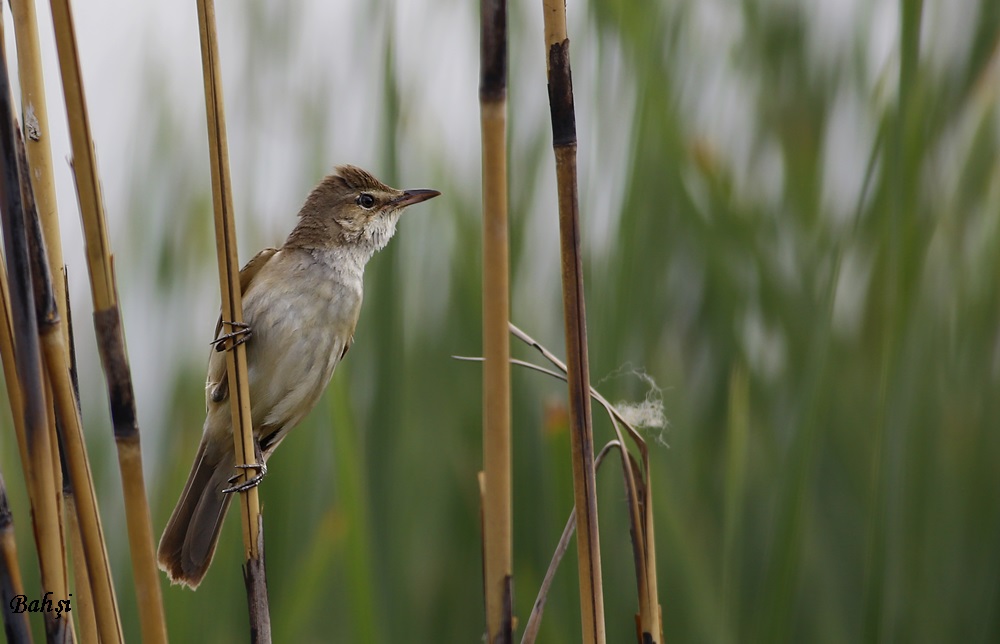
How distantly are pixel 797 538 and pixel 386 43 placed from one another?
1301 millimetres

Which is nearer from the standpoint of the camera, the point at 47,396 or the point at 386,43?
the point at 47,396

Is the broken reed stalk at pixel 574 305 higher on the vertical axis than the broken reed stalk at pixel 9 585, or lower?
higher

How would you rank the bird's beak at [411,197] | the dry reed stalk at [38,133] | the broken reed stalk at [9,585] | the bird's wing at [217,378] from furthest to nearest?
the bird's beak at [411,197] → the bird's wing at [217,378] → the dry reed stalk at [38,133] → the broken reed stalk at [9,585]

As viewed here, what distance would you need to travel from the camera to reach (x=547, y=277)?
2621 mm

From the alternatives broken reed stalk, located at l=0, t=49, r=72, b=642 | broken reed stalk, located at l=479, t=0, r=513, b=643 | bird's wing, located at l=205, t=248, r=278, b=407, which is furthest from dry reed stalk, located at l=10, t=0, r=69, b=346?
bird's wing, located at l=205, t=248, r=278, b=407

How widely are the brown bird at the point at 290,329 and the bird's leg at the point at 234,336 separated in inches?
0.4

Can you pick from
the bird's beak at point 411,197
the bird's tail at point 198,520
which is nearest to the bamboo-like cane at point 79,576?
the bird's tail at point 198,520

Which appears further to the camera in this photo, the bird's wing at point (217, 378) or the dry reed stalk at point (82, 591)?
the bird's wing at point (217, 378)

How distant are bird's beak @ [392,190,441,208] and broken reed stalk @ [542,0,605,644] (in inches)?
53.9

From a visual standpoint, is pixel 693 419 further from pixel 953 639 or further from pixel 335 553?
pixel 335 553

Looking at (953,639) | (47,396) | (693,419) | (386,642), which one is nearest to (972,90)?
(693,419)

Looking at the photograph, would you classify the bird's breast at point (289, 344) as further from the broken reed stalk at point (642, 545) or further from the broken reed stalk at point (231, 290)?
the broken reed stalk at point (642, 545)

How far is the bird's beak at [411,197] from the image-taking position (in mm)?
2545

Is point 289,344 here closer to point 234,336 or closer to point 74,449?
point 234,336
